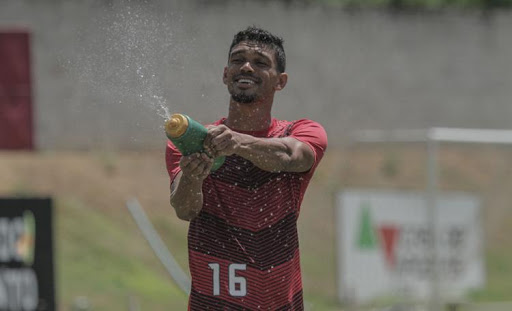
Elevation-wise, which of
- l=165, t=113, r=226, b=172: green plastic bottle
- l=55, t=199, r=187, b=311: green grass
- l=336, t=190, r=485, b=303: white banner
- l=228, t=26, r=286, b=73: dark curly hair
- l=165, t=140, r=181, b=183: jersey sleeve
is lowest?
l=55, t=199, r=187, b=311: green grass

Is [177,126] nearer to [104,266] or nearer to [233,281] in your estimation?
[233,281]

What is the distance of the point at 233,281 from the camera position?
5.05 meters

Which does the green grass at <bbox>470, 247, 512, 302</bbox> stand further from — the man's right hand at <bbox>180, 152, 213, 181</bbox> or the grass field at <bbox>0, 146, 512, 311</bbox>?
the man's right hand at <bbox>180, 152, 213, 181</bbox>

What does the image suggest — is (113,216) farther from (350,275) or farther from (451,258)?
(451,258)

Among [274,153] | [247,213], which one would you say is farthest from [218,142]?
[247,213]

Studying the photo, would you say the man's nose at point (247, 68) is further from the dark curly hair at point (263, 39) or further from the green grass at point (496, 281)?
the green grass at point (496, 281)

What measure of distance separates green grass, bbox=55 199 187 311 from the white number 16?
5388 mm

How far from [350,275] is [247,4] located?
8.86 meters

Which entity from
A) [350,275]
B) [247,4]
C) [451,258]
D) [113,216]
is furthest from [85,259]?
[247,4]

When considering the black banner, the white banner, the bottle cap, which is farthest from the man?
the white banner

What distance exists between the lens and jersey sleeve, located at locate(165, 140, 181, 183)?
198 inches

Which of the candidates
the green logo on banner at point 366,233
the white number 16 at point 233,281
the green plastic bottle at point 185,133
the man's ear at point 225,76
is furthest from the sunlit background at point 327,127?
the white number 16 at point 233,281

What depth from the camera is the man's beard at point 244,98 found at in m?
4.96

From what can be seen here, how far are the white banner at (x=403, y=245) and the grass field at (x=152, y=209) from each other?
0.30 metres
